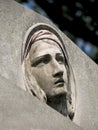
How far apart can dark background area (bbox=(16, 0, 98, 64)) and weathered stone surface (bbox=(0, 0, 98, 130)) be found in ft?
16.1

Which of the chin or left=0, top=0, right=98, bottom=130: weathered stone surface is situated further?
the chin

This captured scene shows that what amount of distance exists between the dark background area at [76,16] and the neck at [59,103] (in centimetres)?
530

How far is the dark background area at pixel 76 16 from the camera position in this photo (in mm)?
9914

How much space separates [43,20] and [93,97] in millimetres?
682

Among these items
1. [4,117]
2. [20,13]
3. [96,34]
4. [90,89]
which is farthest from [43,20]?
[96,34]

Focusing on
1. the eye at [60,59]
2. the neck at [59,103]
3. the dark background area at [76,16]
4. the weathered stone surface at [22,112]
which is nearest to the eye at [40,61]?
the eye at [60,59]

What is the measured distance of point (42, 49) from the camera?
442cm

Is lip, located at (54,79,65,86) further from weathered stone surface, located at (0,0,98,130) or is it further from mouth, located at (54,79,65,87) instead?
weathered stone surface, located at (0,0,98,130)

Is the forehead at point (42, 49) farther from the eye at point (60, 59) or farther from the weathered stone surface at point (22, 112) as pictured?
the weathered stone surface at point (22, 112)

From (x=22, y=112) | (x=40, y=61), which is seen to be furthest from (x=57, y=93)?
(x=22, y=112)

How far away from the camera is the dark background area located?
390 inches

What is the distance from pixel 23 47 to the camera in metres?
4.31

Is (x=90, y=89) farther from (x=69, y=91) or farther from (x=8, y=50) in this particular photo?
(x=8, y=50)

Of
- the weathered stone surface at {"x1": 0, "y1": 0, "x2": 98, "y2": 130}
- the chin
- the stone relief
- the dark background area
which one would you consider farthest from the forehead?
the dark background area
